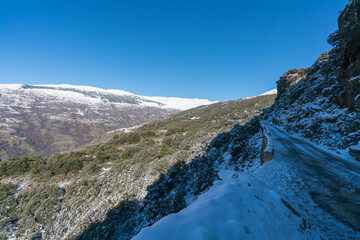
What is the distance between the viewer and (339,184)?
20.4ft

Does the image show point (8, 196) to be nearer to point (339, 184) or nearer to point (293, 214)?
point (293, 214)

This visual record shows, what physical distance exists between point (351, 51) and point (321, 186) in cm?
1203

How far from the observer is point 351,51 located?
11.4 m

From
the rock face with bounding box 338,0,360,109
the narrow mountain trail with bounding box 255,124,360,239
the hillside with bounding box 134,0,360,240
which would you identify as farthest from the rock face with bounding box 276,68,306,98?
the narrow mountain trail with bounding box 255,124,360,239

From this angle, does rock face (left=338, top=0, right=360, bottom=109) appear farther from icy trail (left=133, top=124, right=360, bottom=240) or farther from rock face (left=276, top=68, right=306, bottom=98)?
rock face (left=276, top=68, right=306, bottom=98)

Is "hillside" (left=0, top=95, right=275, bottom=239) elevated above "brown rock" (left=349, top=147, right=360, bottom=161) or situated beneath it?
situated beneath

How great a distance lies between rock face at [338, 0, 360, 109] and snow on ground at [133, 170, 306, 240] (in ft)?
38.0

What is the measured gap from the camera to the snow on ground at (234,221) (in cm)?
344

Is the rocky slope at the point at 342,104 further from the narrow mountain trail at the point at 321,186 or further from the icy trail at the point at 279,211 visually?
the icy trail at the point at 279,211

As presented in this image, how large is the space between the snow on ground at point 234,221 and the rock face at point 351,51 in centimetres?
1159

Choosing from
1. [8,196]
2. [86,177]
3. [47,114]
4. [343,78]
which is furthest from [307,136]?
[47,114]

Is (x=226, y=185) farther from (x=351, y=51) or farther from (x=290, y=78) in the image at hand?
(x=290, y=78)

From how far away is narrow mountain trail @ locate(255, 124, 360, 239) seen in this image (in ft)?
14.5

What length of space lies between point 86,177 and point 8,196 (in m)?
7.84
